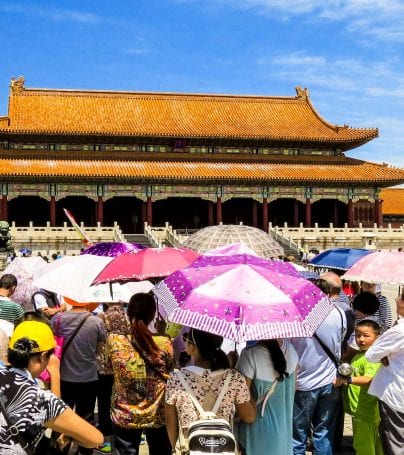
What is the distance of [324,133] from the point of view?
130 ft

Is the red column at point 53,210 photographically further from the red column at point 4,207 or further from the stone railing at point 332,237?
the stone railing at point 332,237

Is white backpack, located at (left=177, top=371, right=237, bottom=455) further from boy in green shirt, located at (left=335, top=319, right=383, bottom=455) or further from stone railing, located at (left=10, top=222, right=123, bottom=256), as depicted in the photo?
stone railing, located at (left=10, top=222, right=123, bottom=256)

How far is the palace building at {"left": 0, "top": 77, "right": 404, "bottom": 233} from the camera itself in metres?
36.0

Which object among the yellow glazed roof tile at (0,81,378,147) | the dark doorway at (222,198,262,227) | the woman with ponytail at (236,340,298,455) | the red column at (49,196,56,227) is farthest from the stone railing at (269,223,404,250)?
the woman with ponytail at (236,340,298,455)

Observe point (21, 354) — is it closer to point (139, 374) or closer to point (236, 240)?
point (139, 374)

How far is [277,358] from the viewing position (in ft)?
14.9

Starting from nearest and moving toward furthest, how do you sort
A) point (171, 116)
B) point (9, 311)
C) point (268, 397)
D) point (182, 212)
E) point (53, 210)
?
point (268, 397)
point (9, 311)
point (53, 210)
point (182, 212)
point (171, 116)

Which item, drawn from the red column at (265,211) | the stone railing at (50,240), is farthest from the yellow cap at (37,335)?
the red column at (265,211)

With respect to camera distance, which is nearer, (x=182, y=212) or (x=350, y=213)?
(x=350, y=213)

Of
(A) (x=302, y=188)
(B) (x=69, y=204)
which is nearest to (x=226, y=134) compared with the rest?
(A) (x=302, y=188)

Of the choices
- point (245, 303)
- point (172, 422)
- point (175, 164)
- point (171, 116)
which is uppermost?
point (171, 116)

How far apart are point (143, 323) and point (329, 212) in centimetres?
A: 3711

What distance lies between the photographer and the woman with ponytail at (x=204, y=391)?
4.05 meters

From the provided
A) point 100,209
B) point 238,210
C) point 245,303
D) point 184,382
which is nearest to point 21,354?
point 184,382
